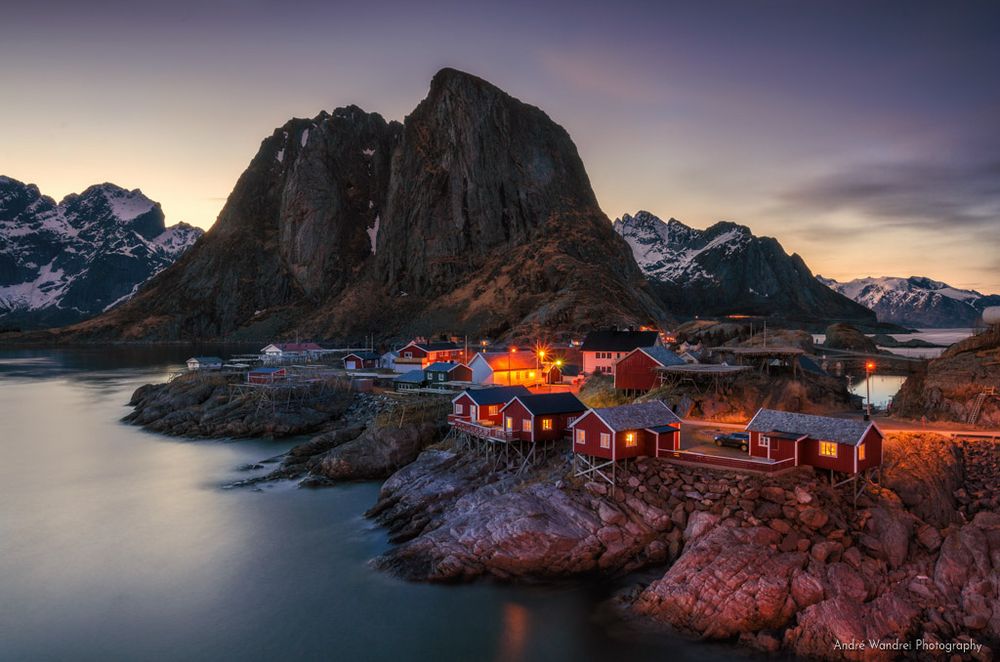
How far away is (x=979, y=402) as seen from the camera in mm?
34938

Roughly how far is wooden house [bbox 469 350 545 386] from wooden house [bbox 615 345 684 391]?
62.3 feet

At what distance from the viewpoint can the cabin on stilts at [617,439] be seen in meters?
30.2

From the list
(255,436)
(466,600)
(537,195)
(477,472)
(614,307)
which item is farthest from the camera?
(537,195)

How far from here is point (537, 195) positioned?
162 meters

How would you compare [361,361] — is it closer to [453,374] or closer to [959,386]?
[453,374]

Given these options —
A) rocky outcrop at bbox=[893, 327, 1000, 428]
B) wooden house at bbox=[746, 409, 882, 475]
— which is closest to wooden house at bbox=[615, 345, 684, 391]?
rocky outcrop at bbox=[893, 327, 1000, 428]

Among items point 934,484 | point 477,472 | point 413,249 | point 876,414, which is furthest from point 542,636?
point 413,249

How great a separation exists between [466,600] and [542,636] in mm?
3900

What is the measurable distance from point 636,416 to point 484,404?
43.6ft

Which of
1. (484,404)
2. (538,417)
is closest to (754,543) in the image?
(538,417)

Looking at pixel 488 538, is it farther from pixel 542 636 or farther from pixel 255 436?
pixel 255 436

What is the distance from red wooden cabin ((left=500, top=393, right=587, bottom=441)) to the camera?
121 feet

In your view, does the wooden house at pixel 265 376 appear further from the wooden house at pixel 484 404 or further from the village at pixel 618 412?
the wooden house at pixel 484 404

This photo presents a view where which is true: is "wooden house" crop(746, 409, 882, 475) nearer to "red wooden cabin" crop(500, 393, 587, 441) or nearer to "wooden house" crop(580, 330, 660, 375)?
"red wooden cabin" crop(500, 393, 587, 441)
